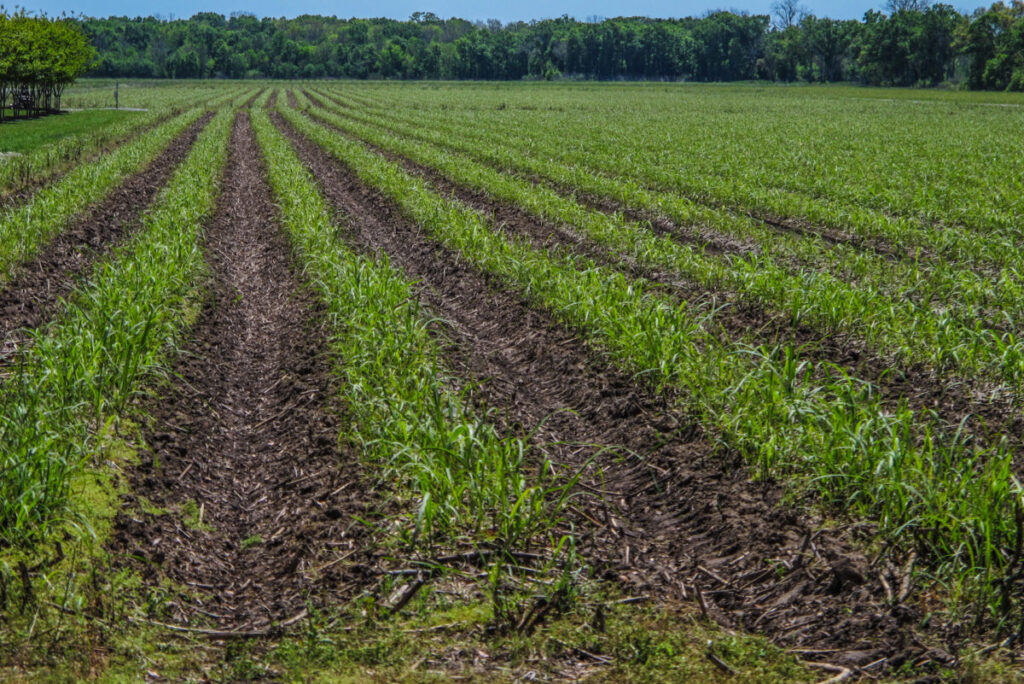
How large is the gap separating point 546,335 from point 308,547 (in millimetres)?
4109

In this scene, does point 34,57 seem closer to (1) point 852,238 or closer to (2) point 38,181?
(2) point 38,181

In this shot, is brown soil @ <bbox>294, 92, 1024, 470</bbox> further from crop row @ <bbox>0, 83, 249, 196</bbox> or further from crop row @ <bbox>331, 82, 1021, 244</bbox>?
crop row @ <bbox>0, 83, 249, 196</bbox>

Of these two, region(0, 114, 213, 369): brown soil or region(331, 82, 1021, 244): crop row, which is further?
region(331, 82, 1021, 244): crop row

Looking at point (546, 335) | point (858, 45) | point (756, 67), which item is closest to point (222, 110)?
point (546, 335)

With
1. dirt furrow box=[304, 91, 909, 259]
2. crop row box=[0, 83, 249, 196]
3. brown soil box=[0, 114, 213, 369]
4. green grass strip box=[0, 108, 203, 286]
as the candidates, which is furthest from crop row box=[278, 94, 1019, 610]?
crop row box=[0, 83, 249, 196]

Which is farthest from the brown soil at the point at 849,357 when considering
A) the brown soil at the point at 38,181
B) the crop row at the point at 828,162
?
the brown soil at the point at 38,181

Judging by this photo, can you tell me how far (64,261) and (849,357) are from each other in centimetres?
927

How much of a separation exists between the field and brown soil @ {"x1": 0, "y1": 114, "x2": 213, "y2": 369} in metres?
0.08

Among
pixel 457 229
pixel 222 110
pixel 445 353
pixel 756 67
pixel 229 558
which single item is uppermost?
pixel 756 67

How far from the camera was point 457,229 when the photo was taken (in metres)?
12.4

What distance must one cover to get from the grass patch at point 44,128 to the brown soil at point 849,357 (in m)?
21.1

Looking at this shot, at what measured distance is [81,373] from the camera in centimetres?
604

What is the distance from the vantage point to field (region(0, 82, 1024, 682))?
148 inches

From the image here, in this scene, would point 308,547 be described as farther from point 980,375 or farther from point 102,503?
point 980,375
